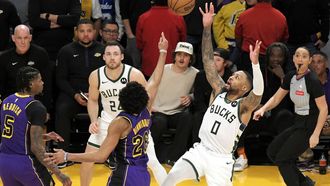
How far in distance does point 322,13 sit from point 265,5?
971 millimetres

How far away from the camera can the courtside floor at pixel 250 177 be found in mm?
9508

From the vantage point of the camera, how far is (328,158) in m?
10.4

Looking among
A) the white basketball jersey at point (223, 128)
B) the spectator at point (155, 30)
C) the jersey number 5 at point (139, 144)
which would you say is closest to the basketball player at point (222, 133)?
the white basketball jersey at point (223, 128)

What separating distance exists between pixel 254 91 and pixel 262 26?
295cm

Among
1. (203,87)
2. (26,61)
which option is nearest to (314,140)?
(203,87)

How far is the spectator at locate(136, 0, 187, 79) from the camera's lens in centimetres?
1062

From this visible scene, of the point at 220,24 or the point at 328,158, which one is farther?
the point at 220,24

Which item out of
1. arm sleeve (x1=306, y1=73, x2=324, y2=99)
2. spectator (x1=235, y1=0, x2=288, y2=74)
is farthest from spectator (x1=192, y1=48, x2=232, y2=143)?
arm sleeve (x1=306, y1=73, x2=324, y2=99)

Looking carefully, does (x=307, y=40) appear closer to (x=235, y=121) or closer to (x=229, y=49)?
(x=229, y=49)

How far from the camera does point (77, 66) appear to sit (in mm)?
10422

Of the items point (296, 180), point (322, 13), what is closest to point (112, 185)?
point (296, 180)

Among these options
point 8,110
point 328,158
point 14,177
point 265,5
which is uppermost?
point 265,5

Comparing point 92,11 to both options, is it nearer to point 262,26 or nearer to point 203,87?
point 203,87

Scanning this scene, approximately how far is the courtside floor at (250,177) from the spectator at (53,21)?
1862 millimetres
